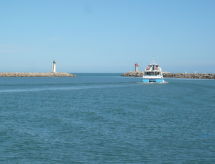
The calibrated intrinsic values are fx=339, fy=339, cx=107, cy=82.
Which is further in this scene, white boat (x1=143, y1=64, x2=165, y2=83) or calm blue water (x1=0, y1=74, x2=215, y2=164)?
white boat (x1=143, y1=64, x2=165, y2=83)

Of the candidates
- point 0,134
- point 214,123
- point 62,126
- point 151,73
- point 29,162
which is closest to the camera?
point 29,162

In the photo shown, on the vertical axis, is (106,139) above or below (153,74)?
below

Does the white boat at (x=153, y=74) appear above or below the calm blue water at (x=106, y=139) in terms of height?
above

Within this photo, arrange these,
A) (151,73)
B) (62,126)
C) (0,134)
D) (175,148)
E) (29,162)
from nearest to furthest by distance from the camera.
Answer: (29,162)
(175,148)
(0,134)
(62,126)
(151,73)

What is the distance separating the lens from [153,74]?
104875 millimetres

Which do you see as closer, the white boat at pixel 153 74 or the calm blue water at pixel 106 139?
the calm blue water at pixel 106 139

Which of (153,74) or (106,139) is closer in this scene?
(106,139)

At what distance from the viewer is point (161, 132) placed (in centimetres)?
2431

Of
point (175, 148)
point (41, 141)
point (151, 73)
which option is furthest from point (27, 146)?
point (151, 73)

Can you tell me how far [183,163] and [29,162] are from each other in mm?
7675

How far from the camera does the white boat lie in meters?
104

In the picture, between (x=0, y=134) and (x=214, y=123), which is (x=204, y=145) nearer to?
(x=214, y=123)

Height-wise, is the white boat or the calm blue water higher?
the white boat

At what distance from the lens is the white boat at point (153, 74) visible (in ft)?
341
